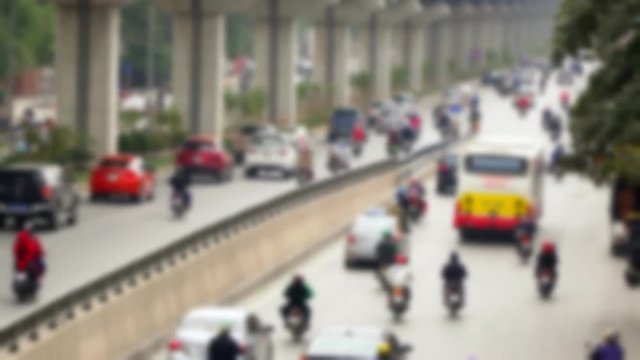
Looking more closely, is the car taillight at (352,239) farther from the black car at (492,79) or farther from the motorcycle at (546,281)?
the black car at (492,79)

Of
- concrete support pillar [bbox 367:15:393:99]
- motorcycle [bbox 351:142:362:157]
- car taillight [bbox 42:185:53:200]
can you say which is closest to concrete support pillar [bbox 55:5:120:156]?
motorcycle [bbox 351:142:362:157]

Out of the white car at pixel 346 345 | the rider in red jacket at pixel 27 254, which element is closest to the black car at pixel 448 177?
the rider in red jacket at pixel 27 254

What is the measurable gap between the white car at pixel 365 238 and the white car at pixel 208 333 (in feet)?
52.4

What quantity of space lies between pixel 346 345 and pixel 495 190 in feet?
83.7

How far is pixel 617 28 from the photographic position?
32.7 m

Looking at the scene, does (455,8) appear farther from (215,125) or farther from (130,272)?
(130,272)

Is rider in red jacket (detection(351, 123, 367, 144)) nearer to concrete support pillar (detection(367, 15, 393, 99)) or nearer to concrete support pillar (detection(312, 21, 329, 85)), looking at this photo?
concrete support pillar (detection(312, 21, 329, 85))

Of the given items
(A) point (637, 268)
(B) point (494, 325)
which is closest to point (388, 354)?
(B) point (494, 325)

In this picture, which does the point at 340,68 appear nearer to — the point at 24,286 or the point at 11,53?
the point at 11,53

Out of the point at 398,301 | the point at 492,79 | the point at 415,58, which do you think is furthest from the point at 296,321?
the point at 492,79

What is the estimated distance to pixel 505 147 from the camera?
48844 millimetres

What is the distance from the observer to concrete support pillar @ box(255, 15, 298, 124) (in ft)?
273

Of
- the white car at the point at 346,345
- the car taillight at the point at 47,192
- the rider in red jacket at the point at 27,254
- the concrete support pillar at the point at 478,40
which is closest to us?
the white car at the point at 346,345

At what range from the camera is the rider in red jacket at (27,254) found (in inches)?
1181
